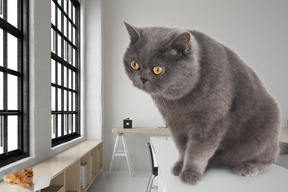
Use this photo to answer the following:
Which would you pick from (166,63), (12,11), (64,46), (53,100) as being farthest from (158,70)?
(64,46)

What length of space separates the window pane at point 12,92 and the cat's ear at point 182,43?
1969mm

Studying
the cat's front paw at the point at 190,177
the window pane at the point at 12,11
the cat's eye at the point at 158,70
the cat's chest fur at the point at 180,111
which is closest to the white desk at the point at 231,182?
the cat's front paw at the point at 190,177

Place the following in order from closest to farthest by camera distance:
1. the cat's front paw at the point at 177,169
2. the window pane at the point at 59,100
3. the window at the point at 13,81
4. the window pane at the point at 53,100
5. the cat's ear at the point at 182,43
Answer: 1. the cat's ear at the point at 182,43
2. the cat's front paw at the point at 177,169
3. the window at the point at 13,81
4. the window pane at the point at 53,100
5. the window pane at the point at 59,100

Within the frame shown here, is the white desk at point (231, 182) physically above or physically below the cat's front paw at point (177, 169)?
below

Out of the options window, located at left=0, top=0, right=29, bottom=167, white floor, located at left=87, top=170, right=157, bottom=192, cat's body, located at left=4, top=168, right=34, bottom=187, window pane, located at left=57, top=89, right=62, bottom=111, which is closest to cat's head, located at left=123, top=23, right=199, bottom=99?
cat's body, located at left=4, top=168, right=34, bottom=187

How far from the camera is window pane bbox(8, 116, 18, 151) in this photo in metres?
2.01

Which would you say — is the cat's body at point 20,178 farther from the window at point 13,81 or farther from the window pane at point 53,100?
the window pane at point 53,100

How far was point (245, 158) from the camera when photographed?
20.2 inches

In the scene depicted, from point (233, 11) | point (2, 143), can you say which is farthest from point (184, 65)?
point (233, 11)

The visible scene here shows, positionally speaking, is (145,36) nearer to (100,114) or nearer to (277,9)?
(277,9)

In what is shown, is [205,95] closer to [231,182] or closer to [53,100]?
[231,182]

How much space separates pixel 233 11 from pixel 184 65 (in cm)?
314

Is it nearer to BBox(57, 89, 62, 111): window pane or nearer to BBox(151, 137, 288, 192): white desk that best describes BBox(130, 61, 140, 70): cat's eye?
BBox(151, 137, 288, 192): white desk

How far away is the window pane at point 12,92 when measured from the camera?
78.2 inches
